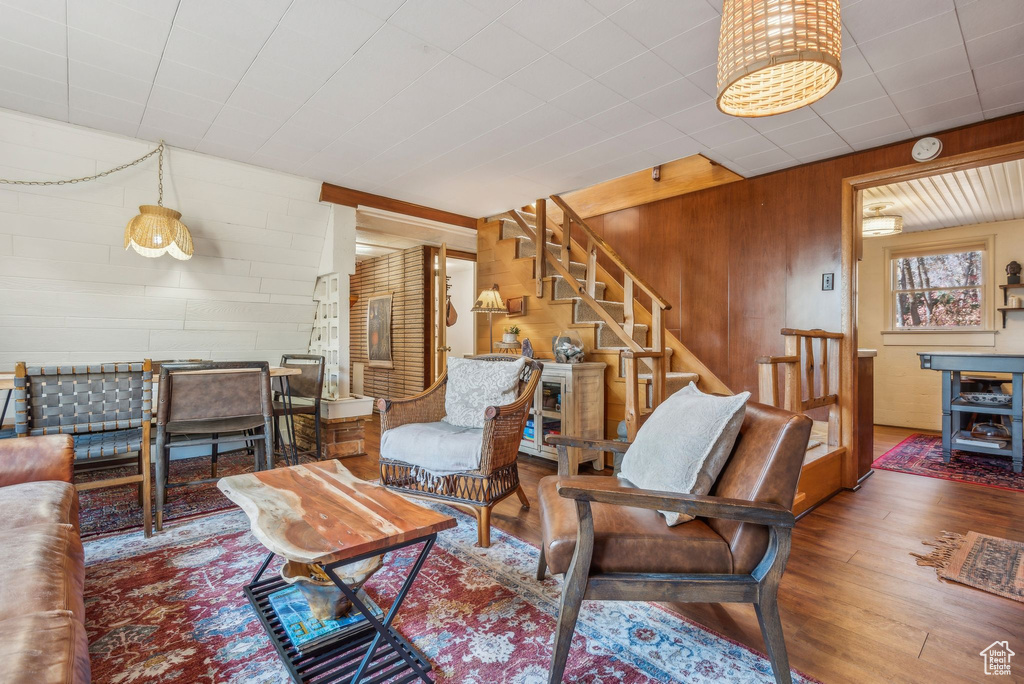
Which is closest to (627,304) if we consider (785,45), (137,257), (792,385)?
(792,385)

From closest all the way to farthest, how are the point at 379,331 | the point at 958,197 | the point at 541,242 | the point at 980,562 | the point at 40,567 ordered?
the point at 40,567
the point at 980,562
the point at 541,242
the point at 958,197
the point at 379,331

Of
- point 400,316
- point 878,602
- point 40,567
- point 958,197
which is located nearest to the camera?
point 40,567

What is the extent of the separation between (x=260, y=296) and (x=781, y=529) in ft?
12.9

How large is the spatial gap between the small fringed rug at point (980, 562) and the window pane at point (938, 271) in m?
4.49

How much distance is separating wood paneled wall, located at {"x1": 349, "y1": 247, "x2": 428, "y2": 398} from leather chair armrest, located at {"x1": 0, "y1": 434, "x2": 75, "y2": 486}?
3774 mm

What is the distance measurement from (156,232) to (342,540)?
8.52 feet

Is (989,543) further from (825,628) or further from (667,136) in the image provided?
(667,136)

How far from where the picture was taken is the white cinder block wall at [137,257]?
2863mm

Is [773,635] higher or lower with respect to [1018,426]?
lower

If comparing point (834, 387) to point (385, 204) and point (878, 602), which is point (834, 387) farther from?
point (385, 204)

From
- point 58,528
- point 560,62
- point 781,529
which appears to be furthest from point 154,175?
point 781,529

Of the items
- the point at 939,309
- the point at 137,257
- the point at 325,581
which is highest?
the point at 137,257

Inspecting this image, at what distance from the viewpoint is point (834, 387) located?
10.8 feet

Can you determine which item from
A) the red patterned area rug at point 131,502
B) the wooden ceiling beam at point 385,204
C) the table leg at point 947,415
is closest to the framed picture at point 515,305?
the wooden ceiling beam at point 385,204
